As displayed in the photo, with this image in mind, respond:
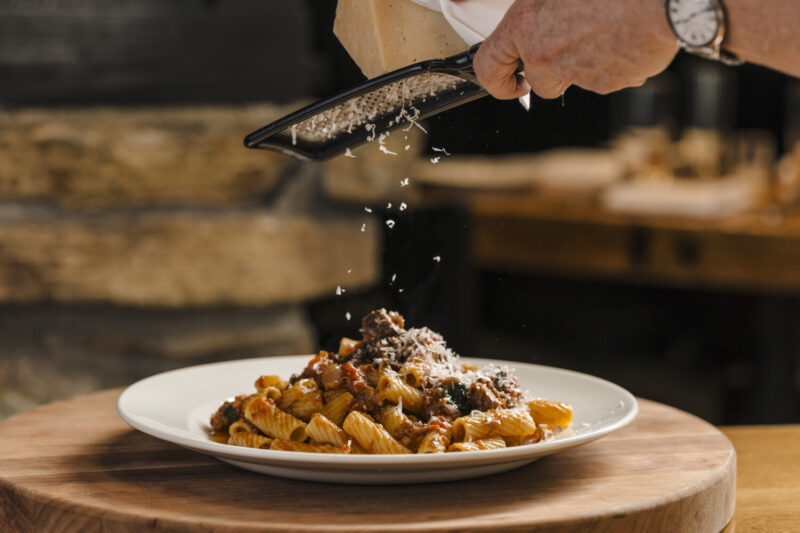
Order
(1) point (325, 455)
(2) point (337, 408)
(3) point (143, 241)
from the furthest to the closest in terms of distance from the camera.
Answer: (3) point (143, 241) < (2) point (337, 408) < (1) point (325, 455)

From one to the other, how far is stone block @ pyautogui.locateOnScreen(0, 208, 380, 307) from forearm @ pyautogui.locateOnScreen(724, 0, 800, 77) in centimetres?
111

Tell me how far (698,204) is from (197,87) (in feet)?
6.25

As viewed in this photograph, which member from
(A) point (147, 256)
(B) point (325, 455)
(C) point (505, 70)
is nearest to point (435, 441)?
(B) point (325, 455)

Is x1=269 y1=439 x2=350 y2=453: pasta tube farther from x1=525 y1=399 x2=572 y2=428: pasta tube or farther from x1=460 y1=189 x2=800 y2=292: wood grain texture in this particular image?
x1=460 y1=189 x2=800 y2=292: wood grain texture

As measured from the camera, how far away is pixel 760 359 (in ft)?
10.4

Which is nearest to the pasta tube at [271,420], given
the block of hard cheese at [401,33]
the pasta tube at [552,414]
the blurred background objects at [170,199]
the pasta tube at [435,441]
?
the pasta tube at [435,441]

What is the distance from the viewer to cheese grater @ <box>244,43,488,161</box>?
989mm

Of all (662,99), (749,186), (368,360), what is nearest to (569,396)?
(368,360)

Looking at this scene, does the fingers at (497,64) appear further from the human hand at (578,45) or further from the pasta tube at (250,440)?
the pasta tube at (250,440)

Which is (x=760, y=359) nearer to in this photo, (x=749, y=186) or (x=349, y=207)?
(x=749, y=186)

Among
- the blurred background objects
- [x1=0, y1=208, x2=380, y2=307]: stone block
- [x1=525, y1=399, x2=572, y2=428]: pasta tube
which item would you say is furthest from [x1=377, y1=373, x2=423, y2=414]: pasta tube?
[x1=0, y1=208, x2=380, y2=307]: stone block

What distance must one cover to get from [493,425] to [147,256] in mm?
1036

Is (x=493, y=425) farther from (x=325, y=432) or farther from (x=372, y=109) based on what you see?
(x=372, y=109)

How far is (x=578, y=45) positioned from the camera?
0.92 meters
